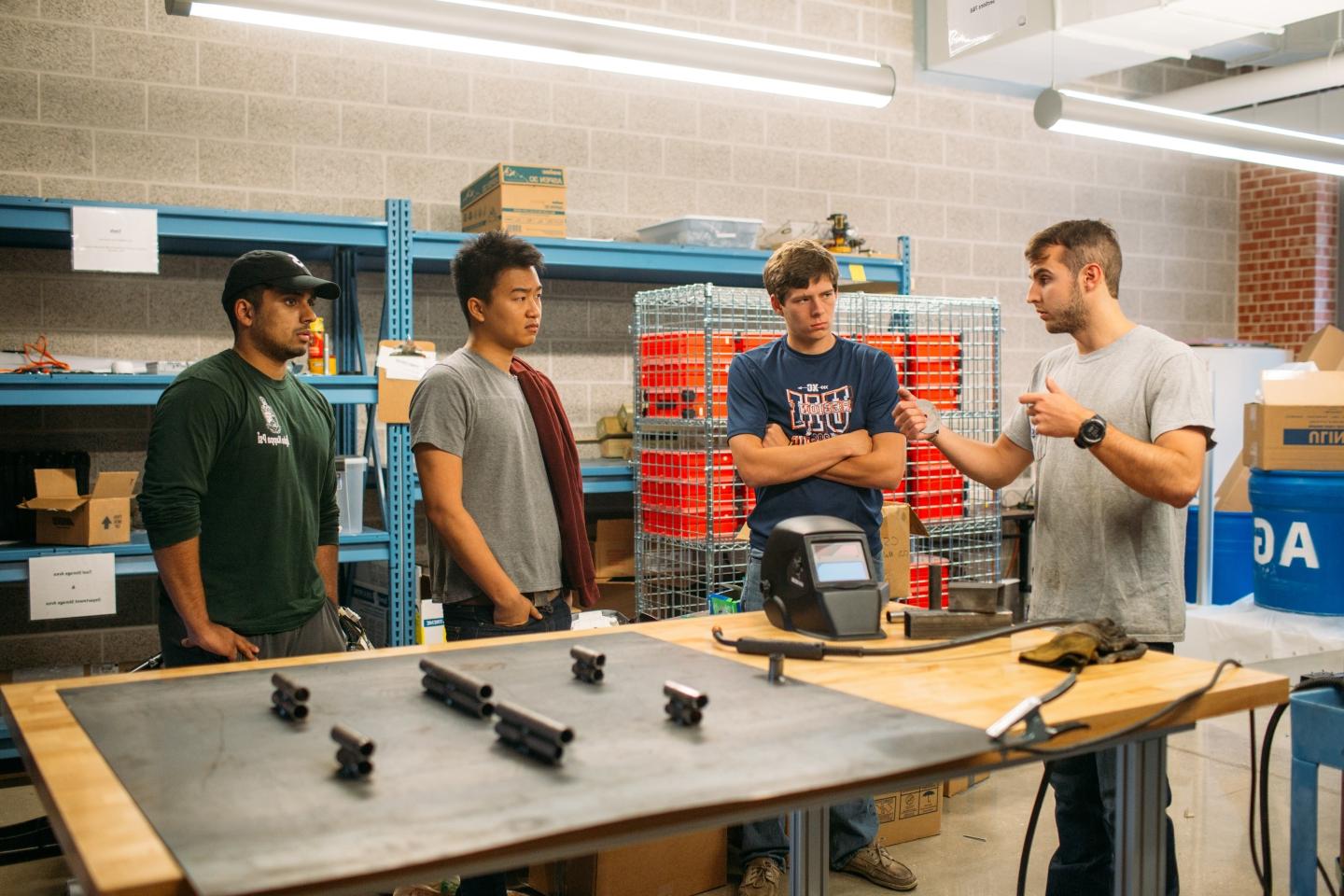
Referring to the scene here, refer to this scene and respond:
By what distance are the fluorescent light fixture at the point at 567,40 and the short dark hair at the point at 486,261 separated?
2.93 feet

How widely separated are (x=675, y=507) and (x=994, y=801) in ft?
4.91

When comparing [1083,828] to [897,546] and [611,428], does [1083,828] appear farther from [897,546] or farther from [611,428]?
[611,428]

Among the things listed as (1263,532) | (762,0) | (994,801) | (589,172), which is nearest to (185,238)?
(589,172)

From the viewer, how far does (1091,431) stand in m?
2.28

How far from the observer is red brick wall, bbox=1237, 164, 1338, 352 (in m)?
7.46

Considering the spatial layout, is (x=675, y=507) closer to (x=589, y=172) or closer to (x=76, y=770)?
(x=589, y=172)

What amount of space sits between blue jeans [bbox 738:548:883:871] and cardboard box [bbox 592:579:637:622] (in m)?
1.47

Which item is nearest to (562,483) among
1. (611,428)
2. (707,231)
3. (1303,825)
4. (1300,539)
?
(1303,825)

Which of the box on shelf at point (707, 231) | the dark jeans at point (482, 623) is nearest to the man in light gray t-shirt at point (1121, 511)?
the dark jeans at point (482, 623)

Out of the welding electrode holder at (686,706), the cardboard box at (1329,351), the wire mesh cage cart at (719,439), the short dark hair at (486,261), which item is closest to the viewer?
the welding electrode holder at (686,706)

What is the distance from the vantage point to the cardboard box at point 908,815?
350 cm

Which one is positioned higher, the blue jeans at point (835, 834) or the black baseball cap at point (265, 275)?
the black baseball cap at point (265, 275)

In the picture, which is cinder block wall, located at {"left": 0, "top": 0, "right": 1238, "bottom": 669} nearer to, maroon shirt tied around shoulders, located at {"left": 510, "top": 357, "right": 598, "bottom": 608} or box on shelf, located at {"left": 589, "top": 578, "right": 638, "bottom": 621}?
box on shelf, located at {"left": 589, "top": 578, "right": 638, "bottom": 621}

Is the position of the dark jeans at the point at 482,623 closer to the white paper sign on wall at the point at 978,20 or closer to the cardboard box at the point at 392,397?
the cardboard box at the point at 392,397
